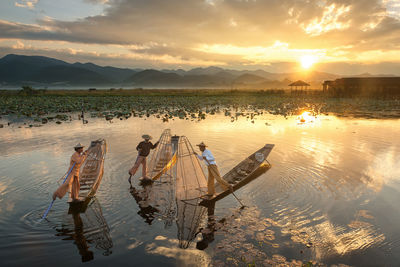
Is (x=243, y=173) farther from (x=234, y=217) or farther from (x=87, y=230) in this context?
(x=87, y=230)

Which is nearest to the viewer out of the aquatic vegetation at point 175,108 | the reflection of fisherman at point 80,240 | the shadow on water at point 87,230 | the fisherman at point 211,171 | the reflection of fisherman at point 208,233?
the reflection of fisherman at point 80,240

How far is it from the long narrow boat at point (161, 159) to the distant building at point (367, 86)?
62093mm

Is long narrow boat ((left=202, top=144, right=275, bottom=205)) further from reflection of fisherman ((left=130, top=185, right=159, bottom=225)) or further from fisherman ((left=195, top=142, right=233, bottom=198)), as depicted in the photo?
reflection of fisherman ((left=130, top=185, right=159, bottom=225))

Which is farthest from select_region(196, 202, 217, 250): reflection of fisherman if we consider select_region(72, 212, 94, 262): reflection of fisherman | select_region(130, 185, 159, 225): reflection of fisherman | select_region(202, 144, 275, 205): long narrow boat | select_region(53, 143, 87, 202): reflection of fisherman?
select_region(53, 143, 87, 202): reflection of fisherman

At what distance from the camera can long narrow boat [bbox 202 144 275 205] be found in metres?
8.31

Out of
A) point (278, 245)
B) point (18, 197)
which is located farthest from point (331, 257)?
point (18, 197)

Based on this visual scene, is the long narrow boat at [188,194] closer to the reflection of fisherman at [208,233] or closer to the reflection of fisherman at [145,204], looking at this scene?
the reflection of fisherman at [208,233]

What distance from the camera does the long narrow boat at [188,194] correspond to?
6656 mm

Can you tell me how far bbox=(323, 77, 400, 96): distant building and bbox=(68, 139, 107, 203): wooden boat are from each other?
2558 inches

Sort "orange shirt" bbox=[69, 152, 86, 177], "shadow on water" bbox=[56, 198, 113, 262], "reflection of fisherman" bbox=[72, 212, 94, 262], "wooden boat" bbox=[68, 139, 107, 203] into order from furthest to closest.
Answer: "wooden boat" bbox=[68, 139, 107, 203] → "orange shirt" bbox=[69, 152, 86, 177] → "shadow on water" bbox=[56, 198, 113, 262] → "reflection of fisherman" bbox=[72, 212, 94, 262]

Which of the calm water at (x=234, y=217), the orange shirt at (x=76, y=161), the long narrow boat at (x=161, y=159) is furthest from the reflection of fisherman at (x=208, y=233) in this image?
the orange shirt at (x=76, y=161)

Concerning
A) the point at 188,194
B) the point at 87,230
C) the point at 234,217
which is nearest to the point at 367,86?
the point at 188,194

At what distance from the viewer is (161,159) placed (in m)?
11.3

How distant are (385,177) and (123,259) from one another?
34.6 ft
